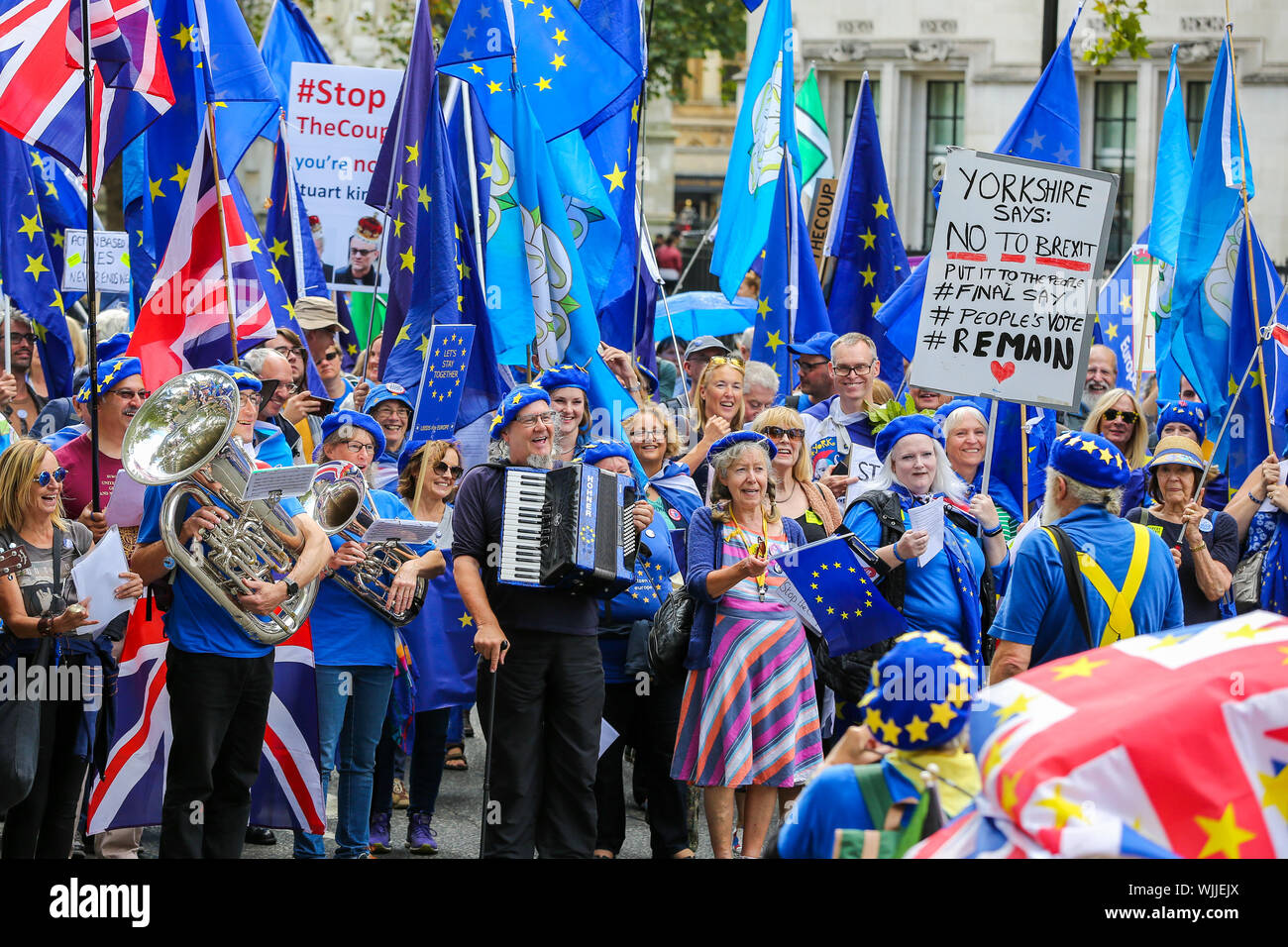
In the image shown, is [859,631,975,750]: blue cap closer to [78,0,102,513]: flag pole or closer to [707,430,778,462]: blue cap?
[707,430,778,462]: blue cap

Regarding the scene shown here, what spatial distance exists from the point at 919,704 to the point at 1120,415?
200 inches

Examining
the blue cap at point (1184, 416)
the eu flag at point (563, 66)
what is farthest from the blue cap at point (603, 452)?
the blue cap at point (1184, 416)

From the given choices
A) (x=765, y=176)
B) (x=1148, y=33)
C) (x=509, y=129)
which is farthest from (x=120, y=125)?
(x=1148, y=33)

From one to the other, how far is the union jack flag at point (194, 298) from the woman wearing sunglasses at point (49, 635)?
70.5 inches

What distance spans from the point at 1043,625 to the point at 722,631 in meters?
1.67

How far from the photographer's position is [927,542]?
23.2 ft

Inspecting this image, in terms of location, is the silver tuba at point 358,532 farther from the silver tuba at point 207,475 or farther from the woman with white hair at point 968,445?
the woman with white hair at point 968,445

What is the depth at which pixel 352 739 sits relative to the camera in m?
7.25

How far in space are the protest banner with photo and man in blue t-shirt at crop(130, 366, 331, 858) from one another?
6169 mm

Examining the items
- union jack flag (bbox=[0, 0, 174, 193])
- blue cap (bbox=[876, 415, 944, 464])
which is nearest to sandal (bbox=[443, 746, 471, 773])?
blue cap (bbox=[876, 415, 944, 464])

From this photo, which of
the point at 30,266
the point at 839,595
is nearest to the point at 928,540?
the point at 839,595

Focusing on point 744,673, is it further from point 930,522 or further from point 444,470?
point 444,470
